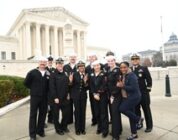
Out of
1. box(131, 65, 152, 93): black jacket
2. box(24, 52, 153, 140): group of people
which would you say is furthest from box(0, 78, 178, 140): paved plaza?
box(131, 65, 152, 93): black jacket

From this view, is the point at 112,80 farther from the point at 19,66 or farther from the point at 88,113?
the point at 19,66

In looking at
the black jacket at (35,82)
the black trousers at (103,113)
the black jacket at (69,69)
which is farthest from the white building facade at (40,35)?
the black trousers at (103,113)

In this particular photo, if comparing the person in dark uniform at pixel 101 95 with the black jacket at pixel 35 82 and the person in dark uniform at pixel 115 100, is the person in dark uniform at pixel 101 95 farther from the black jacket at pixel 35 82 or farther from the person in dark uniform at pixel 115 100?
the black jacket at pixel 35 82

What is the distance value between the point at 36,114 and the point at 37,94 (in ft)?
1.66

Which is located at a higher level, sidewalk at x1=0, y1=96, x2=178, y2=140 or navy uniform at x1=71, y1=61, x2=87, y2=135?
navy uniform at x1=71, y1=61, x2=87, y2=135

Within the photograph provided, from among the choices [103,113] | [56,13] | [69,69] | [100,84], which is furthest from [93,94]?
[56,13]

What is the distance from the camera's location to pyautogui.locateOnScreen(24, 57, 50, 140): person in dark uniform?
552 cm

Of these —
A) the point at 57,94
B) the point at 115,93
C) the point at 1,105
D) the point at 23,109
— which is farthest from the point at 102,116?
the point at 1,105

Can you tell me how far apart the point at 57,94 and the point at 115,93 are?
1580mm

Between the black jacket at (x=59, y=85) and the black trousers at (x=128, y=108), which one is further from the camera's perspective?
the black jacket at (x=59, y=85)

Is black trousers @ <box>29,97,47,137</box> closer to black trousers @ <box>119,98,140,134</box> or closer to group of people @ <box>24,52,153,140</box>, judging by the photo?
group of people @ <box>24,52,153,140</box>

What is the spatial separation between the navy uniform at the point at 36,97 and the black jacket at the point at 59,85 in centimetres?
19

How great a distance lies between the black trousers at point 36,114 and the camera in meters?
5.49

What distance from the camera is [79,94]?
589cm
